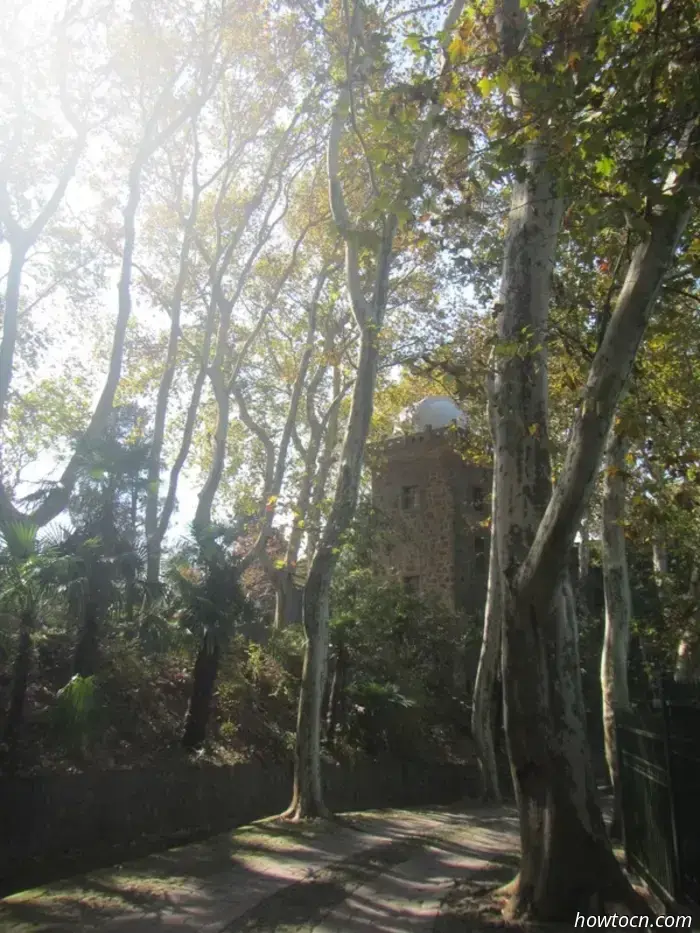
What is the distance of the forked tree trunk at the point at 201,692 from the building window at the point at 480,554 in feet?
52.2

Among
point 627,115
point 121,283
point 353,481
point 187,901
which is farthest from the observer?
point 121,283

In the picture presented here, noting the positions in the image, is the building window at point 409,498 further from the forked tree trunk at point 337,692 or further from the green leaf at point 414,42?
the green leaf at point 414,42

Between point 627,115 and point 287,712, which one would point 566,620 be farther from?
point 287,712

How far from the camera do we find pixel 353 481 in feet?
44.4

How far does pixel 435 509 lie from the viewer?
94.1ft

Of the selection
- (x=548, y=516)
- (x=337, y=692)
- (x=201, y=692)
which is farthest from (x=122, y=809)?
(x=337, y=692)

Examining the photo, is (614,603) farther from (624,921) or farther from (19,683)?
(19,683)

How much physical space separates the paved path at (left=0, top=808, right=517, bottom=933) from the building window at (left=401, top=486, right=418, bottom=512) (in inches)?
694

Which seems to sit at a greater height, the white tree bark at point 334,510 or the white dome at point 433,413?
the white dome at point 433,413

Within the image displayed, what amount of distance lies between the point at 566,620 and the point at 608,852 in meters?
1.85

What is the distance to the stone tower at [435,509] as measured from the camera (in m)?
27.7

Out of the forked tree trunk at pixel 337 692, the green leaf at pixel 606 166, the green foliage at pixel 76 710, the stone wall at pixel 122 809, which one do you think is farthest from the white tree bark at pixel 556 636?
the forked tree trunk at pixel 337 692

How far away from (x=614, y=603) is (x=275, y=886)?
654 centimetres

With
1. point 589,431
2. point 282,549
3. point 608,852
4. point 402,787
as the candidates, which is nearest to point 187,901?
point 608,852
